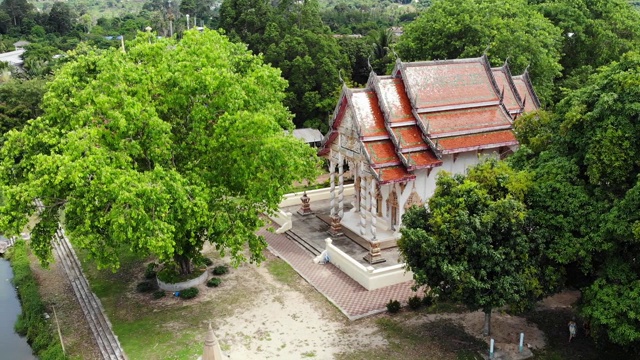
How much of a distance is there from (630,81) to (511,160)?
5.05 metres

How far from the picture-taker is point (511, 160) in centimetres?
2006

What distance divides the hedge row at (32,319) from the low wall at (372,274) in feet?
36.4

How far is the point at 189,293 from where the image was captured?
2225 centimetres

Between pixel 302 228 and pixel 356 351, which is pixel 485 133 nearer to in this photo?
pixel 302 228

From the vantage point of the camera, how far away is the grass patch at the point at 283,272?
23625 mm

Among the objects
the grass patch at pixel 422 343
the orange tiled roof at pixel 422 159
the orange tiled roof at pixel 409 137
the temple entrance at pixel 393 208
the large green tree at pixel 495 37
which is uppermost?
the large green tree at pixel 495 37

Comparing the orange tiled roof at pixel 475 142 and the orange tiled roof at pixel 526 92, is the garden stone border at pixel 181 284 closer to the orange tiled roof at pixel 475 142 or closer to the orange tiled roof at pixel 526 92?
the orange tiled roof at pixel 475 142

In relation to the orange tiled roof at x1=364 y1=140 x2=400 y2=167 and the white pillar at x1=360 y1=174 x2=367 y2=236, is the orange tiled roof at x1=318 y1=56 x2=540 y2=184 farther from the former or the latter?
the white pillar at x1=360 y1=174 x2=367 y2=236

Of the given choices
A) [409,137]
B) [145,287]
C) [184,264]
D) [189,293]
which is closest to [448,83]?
[409,137]

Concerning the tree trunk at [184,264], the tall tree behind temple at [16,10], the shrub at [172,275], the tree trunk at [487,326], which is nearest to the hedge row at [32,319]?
the shrub at [172,275]

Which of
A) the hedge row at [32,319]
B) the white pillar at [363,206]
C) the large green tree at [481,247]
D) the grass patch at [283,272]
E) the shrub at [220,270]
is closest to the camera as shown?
the large green tree at [481,247]

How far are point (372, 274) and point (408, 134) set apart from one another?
267 inches

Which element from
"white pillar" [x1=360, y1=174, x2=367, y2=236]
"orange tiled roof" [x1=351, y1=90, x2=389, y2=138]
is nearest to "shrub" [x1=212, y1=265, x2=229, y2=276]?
"white pillar" [x1=360, y1=174, x2=367, y2=236]

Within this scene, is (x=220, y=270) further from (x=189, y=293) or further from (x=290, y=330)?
(x=290, y=330)
